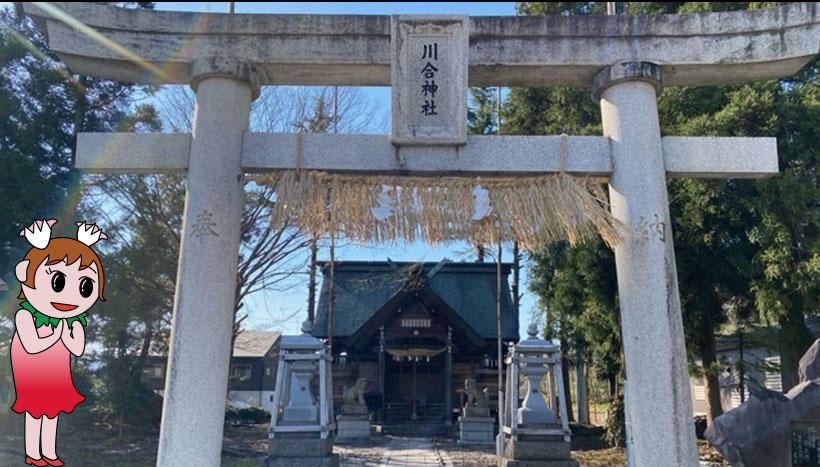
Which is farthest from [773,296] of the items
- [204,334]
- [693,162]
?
[204,334]

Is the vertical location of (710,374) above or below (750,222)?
below

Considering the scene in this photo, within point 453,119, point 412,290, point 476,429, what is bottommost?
point 476,429

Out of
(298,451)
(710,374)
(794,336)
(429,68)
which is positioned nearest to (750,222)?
(794,336)

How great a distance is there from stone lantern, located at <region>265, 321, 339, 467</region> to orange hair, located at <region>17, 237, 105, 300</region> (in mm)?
4923

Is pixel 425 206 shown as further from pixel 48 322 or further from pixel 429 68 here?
pixel 48 322

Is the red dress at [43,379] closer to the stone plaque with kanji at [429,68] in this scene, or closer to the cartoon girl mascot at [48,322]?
the cartoon girl mascot at [48,322]

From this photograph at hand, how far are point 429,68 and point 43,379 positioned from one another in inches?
160

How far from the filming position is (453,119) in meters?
5.07

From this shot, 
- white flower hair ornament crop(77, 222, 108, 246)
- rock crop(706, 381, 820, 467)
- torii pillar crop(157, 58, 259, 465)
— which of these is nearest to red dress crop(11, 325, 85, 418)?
white flower hair ornament crop(77, 222, 108, 246)

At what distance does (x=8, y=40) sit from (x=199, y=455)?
1236cm

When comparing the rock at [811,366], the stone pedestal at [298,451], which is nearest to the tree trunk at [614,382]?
the rock at [811,366]

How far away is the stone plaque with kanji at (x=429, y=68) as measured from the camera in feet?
16.8

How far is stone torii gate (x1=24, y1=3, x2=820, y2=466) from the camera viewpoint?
4820mm

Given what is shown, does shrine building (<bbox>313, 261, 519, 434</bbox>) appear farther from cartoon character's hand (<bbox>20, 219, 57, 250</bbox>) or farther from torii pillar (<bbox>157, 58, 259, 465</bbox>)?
cartoon character's hand (<bbox>20, 219, 57, 250</bbox>)
